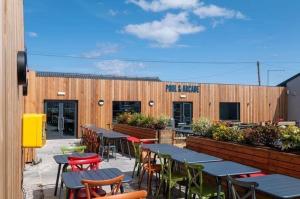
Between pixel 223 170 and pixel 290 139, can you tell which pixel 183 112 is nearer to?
pixel 290 139

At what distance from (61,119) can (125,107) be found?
10.6ft

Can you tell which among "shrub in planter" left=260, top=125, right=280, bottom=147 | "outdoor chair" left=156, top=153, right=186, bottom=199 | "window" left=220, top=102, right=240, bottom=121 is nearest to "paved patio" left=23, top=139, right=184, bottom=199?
"outdoor chair" left=156, top=153, right=186, bottom=199

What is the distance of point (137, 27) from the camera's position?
3177cm

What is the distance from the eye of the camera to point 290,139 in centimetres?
536

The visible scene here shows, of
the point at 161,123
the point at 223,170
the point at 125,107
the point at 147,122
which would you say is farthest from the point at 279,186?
the point at 125,107

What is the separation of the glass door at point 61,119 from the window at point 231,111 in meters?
8.71

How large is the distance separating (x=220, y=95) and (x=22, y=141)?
16899mm

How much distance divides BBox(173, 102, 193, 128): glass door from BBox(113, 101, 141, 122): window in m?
2.40

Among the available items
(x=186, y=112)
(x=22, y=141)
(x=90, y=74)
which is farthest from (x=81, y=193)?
(x=90, y=74)

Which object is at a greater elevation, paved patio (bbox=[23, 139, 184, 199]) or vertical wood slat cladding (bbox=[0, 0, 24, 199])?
vertical wood slat cladding (bbox=[0, 0, 24, 199])

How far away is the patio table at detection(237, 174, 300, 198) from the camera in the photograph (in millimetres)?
3418

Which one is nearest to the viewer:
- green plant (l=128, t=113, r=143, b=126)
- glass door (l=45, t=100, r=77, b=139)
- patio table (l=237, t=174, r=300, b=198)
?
patio table (l=237, t=174, r=300, b=198)

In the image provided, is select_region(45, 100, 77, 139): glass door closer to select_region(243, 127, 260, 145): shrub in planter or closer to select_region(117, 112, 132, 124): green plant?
select_region(117, 112, 132, 124): green plant

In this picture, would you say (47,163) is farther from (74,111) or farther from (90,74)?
(90,74)
